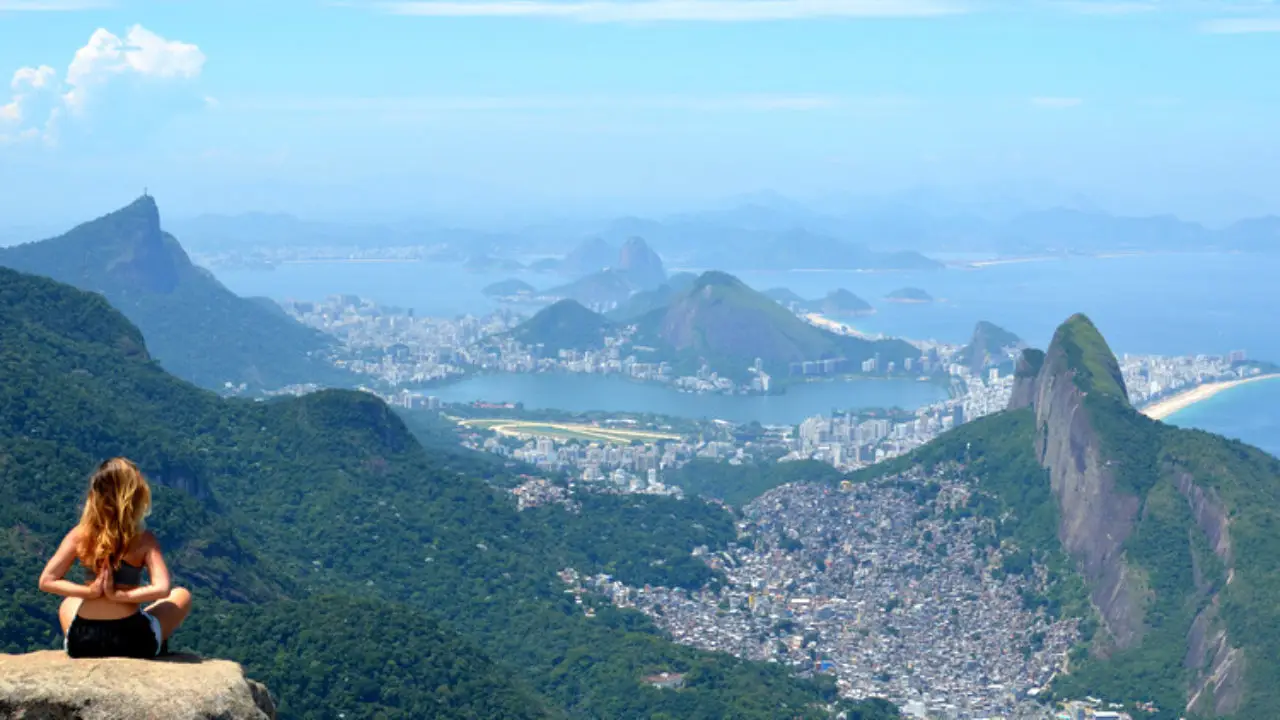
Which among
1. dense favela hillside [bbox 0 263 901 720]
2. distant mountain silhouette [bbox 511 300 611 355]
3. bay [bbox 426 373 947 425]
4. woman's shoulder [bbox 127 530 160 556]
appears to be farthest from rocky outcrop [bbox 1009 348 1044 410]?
distant mountain silhouette [bbox 511 300 611 355]

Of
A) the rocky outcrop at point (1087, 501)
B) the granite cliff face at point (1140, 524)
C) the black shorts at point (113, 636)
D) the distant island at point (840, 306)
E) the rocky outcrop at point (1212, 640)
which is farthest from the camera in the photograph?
the distant island at point (840, 306)

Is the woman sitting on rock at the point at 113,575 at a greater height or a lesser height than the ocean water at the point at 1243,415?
greater

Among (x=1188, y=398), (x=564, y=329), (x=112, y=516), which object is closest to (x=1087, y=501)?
(x=112, y=516)

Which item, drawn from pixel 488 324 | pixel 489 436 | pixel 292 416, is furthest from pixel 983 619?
pixel 488 324

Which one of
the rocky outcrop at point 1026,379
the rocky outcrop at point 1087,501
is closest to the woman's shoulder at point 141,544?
the rocky outcrop at point 1087,501

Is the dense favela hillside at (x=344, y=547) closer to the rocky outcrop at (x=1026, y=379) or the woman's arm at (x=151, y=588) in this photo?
the rocky outcrop at (x=1026, y=379)

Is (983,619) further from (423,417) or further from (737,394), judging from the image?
(737,394)

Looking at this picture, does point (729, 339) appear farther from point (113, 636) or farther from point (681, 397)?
point (113, 636)
